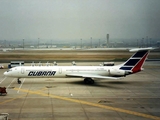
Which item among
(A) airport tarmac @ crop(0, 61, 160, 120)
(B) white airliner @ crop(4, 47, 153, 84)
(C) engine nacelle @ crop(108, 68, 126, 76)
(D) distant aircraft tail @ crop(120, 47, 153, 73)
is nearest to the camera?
(A) airport tarmac @ crop(0, 61, 160, 120)

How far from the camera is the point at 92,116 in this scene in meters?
19.6

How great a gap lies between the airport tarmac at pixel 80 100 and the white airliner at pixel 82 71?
1270 millimetres

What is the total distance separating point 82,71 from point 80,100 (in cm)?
1024

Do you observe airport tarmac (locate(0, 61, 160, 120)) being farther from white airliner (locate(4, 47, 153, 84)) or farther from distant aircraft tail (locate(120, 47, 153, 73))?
distant aircraft tail (locate(120, 47, 153, 73))

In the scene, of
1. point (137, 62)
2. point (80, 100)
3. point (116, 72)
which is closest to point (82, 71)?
point (116, 72)

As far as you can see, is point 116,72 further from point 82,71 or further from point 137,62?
point 82,71

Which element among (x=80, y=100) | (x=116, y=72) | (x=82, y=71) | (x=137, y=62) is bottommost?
(x=80, y=100)

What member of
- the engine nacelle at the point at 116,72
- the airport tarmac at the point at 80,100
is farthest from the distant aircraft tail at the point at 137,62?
the airport tarmac at the point at 80,100

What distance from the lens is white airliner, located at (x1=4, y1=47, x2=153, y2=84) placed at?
3400 centimetres

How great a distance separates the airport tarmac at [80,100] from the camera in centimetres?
1995

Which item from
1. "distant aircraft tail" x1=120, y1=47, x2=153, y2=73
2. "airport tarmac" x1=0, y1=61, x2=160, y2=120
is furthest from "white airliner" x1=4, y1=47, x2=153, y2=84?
"airport tarmac" x1=0, y1=61, x2=160, y2=120

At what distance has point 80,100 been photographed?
24.9 m

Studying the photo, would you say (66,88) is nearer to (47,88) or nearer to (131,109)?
(47,88)

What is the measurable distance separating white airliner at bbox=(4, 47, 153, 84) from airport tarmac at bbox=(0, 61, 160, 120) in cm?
127
